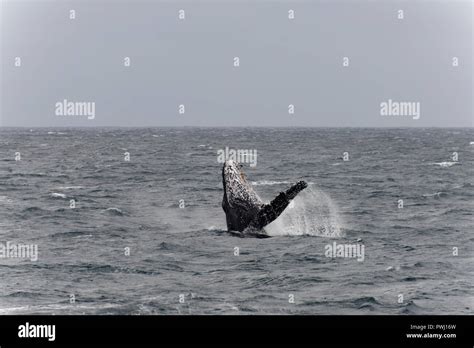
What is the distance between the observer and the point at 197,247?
23.0m

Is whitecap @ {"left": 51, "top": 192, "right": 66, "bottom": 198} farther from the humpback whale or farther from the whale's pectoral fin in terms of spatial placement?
the whale's pectoral fin

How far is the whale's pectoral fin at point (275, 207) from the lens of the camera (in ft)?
73.4

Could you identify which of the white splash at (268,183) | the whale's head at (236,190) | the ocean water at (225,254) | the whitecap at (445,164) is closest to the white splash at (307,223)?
the ocean water at (225,254)

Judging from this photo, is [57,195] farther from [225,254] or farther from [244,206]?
[225,254]

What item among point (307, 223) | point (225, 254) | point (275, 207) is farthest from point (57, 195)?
point (225, 254)

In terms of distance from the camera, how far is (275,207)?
23000mm

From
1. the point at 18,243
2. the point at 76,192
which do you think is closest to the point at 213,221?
the point at 18,243

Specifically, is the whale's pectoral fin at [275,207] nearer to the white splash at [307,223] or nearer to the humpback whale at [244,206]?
the humpback whale at [244,206]

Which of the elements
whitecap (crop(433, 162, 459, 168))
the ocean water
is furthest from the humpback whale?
whitecap (crop(433, 162, 459, 168))

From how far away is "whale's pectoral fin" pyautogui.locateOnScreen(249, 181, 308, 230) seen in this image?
73.4 ft

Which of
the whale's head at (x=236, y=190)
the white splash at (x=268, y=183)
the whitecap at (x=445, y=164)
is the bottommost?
the whale's head at (x=236, y=190)

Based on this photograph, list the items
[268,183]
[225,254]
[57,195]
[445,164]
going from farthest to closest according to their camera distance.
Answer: [445,164] → [268,183] → [57,195] → [225,254]
